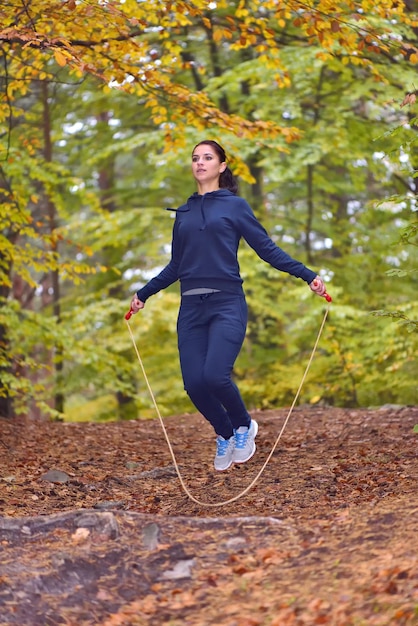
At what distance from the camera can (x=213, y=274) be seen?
5.65 m

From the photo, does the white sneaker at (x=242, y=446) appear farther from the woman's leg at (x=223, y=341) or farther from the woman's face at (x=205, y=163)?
the woman's face at (x=205, y=163)

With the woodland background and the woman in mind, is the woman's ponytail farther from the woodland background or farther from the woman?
the woodland background

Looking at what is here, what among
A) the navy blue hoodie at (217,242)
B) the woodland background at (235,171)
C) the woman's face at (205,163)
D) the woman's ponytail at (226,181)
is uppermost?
the woman's face at (205,163)

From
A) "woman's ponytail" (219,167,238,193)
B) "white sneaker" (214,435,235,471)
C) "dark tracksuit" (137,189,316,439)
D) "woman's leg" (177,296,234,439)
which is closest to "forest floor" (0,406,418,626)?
"white sneaker" (214,435,235,471)

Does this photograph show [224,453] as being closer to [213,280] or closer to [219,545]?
[213,280]

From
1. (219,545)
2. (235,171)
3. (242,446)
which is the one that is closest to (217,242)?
(242,446)

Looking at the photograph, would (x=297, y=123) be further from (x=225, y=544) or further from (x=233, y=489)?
(x=225, y=544)

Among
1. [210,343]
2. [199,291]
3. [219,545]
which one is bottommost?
[219,545]

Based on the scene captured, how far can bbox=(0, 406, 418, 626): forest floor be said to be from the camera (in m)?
3.56

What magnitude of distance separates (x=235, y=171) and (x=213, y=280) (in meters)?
3.34

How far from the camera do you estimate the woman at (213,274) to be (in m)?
5.64

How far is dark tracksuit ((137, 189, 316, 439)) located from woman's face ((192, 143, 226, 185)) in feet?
0.39

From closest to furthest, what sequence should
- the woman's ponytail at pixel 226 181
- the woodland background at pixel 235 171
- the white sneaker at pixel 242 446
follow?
1. the woman's ponytail at pixel 226 181
2. the white sneaker at pixel 242 446
3. the woodland background at pixel 235 171

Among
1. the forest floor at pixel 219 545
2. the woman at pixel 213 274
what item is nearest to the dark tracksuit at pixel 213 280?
the woman at pixel 213 274
